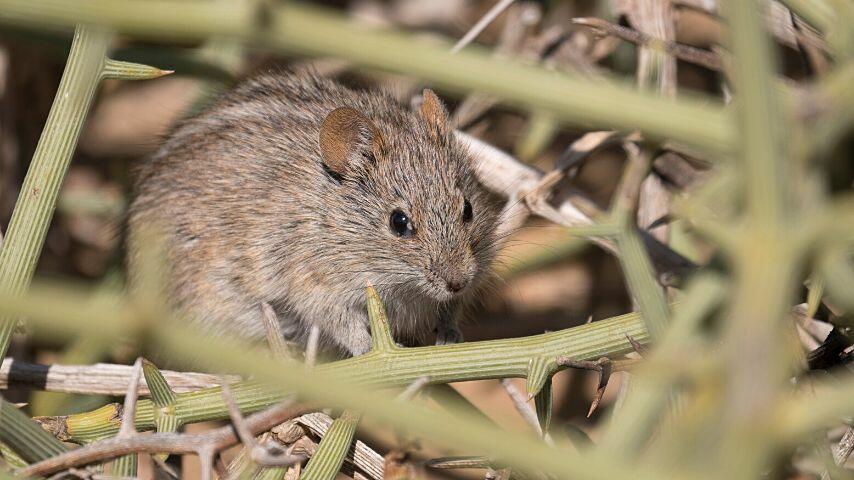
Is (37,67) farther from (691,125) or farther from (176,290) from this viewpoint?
(691,125)

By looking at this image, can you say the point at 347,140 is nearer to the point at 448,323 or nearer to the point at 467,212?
the point at 467,212

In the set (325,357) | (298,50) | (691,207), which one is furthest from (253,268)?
(298,50)

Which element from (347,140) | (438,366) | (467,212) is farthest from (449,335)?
→ (438,366)

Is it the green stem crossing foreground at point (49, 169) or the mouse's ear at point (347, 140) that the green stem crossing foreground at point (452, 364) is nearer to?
the green stem crossing foreground at point (49, 169)

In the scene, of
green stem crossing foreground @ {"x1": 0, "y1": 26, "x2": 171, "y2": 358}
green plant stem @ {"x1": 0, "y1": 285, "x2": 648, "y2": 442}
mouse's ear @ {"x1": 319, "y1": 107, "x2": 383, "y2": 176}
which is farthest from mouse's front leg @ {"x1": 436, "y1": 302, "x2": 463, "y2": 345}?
green stem crossing foreground @ {"x1": 0, "y1": 26, "x2": 171, "y2": 358}

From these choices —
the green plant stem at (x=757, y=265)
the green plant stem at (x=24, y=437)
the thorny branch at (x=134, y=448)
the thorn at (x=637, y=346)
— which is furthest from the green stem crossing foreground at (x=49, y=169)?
the green plant stem at (x=757, y=265)

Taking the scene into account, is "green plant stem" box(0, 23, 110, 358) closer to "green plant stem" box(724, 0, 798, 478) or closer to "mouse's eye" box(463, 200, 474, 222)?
"mouse's eye" box(463, 200, 474, 222)
